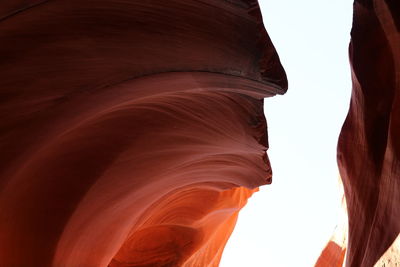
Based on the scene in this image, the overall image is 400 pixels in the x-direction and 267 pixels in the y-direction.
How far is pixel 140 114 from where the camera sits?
344cm

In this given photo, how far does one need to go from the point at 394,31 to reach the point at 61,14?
2386 millimetres

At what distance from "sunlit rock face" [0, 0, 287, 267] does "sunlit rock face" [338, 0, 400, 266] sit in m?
0.74

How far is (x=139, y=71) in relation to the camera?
2859 millimetres

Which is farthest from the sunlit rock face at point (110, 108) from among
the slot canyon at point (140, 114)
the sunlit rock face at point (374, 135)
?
the sunlit rock face at point (374, 135)

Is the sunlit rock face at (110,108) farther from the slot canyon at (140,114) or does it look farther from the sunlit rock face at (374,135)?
the sunlit rock face at (374,135)

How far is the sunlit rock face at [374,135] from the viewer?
125 inches

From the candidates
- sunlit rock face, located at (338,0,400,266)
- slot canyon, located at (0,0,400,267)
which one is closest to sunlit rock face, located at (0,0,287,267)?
slot canyon, located at (0,0,400,267)

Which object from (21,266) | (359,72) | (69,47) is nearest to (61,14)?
(69,47)

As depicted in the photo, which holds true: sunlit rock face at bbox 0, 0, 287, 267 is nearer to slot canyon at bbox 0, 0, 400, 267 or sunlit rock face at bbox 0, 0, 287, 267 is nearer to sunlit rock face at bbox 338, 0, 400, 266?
slot canyon at bbox 0, 0, 400, 267

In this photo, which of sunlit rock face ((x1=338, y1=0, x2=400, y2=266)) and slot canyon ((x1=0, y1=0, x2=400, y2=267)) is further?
sunlit rock face ((x1=338, y1=0, x2=400, y2=266))

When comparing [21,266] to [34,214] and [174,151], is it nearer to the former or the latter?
[34,214]

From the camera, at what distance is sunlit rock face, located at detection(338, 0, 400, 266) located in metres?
3.19

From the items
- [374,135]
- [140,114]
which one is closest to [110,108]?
[140,114]

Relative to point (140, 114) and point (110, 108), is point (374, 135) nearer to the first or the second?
point (140, 114)
